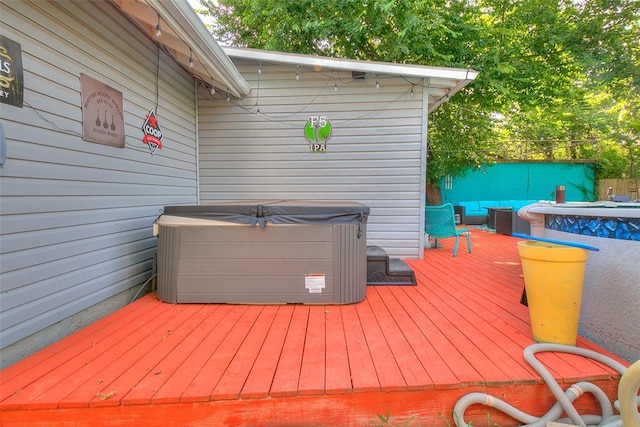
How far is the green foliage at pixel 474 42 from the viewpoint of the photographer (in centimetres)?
595

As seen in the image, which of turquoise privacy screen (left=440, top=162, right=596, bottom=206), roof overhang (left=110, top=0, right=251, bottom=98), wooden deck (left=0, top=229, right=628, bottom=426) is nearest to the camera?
wooden deck (left=0, top=229, right=628, bottom=426)

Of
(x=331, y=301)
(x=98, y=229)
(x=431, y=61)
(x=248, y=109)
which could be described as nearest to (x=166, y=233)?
(x=98, y=229)

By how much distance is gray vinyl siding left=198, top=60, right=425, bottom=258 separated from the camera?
441 centimetres

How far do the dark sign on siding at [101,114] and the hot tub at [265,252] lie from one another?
84 cm

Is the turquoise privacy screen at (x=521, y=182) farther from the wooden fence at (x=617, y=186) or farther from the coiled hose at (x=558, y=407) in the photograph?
the coiled hose at (x=558, y=407)

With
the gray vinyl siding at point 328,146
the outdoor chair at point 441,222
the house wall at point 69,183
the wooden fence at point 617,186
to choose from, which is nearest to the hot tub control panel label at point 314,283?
the house wall at point 69,183

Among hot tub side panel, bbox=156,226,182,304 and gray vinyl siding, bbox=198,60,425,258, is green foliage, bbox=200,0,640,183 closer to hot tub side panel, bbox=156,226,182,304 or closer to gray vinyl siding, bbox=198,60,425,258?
gray vinyl siding, bbox=198,60,425,258

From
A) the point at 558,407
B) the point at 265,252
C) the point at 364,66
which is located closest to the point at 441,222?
the point at 364,66

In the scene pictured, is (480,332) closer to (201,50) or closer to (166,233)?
(166,233)

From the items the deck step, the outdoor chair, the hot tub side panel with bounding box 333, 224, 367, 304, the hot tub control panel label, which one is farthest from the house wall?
the outdoor chair

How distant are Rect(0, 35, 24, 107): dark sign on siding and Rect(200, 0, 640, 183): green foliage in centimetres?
493

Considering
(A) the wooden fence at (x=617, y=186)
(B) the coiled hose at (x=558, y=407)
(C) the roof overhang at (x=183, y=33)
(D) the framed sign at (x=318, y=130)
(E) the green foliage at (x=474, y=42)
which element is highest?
(E) the green foliage at (x=474, y=42)

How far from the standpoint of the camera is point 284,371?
5.39 ft

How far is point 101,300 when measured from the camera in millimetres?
2572
